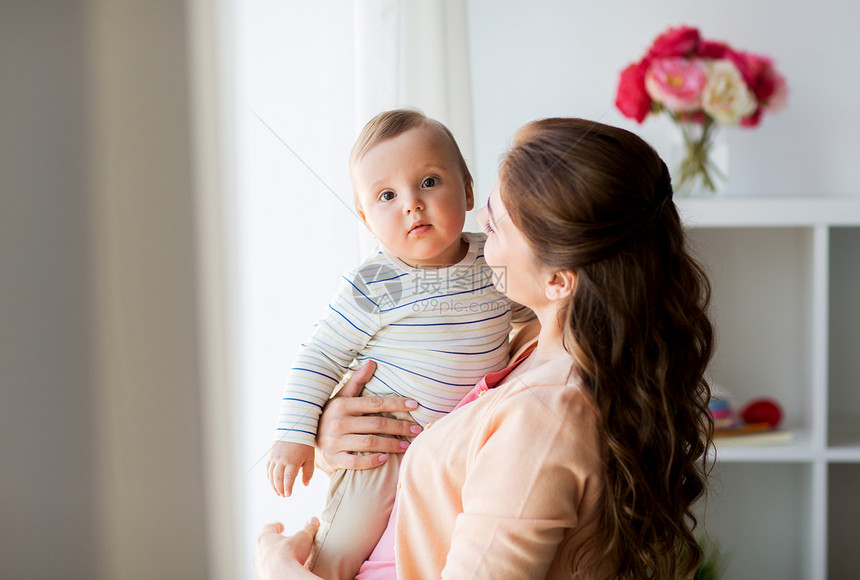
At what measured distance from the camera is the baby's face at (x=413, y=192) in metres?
0.92

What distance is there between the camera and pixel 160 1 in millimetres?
808

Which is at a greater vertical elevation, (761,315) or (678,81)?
(678,81)

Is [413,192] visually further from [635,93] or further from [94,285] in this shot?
[635,93]

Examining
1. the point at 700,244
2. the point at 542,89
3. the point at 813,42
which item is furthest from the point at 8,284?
the point at 813,42

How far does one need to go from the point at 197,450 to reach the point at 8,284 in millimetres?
328

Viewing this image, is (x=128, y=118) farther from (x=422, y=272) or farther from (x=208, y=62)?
(x=422, y=272)

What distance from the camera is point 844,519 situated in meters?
1.95

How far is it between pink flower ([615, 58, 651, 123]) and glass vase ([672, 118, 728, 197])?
0.34 ft

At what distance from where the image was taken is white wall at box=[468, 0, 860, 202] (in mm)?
1805

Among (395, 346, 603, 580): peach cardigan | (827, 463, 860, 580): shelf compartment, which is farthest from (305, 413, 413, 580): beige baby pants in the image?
(827, 463, 860, 580): shelf compartment

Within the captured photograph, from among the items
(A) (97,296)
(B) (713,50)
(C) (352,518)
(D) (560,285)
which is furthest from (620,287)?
(B) (713,50)

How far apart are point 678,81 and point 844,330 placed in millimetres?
829

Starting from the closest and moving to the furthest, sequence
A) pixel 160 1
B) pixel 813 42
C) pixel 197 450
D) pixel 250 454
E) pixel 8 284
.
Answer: pixel 8 284 < pixel 160 1 < pixel 197 450 < pixel 250 454 < pixel 813 42

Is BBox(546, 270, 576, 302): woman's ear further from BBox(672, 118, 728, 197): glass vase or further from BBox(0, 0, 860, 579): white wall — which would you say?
BBox(672, 118, 728, 197): glass vase
